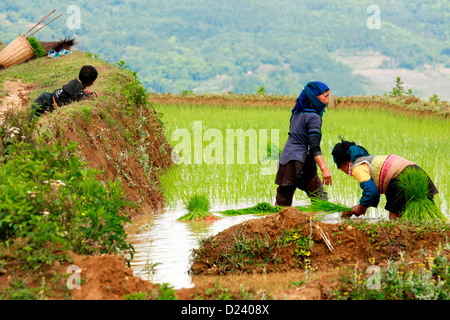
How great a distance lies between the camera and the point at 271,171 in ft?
32.1

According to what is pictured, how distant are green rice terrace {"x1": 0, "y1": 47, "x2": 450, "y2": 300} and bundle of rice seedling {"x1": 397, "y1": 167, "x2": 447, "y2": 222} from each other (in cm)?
3

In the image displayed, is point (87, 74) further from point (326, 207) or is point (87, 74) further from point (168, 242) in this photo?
point (326, 207)

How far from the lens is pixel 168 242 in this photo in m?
6.10

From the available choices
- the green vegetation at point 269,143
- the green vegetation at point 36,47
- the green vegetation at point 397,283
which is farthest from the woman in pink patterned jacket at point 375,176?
the green vegetation at point 36,47

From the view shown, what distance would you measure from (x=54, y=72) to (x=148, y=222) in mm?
7749

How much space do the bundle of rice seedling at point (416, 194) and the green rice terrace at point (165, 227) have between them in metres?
0.03

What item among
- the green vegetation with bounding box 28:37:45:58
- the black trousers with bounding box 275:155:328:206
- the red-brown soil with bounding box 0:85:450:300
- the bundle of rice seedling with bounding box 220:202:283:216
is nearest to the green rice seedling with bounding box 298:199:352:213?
the black trousers with bounding box 275:155:328:206

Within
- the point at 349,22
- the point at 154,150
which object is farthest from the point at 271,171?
the point at 349,22

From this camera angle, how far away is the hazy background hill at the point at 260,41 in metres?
104

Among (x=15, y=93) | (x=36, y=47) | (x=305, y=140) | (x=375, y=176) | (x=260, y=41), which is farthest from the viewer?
(x=260, y=41)

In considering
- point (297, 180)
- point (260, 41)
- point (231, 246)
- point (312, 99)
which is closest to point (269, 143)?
point (297, 180)

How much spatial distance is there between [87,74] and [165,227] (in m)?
2.69

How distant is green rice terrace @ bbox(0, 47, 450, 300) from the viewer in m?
3.81

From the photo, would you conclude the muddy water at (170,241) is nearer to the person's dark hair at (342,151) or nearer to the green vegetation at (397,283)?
the person's dark hair at (342,151)
